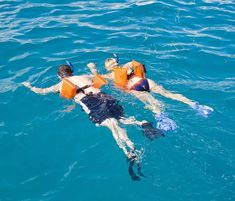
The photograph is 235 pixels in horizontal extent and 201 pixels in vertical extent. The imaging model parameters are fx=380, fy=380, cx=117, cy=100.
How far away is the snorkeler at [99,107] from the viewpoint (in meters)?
8.02

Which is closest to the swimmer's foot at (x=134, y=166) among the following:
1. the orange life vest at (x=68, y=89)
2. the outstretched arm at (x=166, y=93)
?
the outstretched arm at (x=166, y=93)

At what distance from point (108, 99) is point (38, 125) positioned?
177cm

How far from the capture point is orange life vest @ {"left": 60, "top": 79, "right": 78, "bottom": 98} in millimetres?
9180

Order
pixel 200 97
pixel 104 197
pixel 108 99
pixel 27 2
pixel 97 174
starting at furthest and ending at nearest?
pixel 27 2 < pixel 200 97 < pixel 108 99 < pixel 97 174 < pixel 104 197

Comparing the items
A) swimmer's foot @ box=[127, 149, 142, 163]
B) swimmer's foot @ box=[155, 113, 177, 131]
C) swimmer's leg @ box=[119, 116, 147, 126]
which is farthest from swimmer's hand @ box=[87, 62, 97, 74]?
swimmer's foot @ box=[127, 149, 142, 163]

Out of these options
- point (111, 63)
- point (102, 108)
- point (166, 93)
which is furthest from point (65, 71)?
point (166, 93)

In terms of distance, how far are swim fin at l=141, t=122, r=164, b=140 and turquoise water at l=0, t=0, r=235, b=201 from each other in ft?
0.59

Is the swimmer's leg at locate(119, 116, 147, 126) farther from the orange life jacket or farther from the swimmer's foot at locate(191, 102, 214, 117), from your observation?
the swimmer's foot at locate(191, 102, 214, 117)

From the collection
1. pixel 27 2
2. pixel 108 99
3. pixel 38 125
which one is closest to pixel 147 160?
pixel 108 99

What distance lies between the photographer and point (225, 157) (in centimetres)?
773

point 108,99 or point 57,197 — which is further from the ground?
point 108,99

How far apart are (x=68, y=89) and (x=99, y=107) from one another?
39.5 inches

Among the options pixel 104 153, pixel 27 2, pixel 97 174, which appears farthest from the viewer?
pixel 27 2

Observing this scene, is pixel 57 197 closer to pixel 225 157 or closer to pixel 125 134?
pixel 125 134
